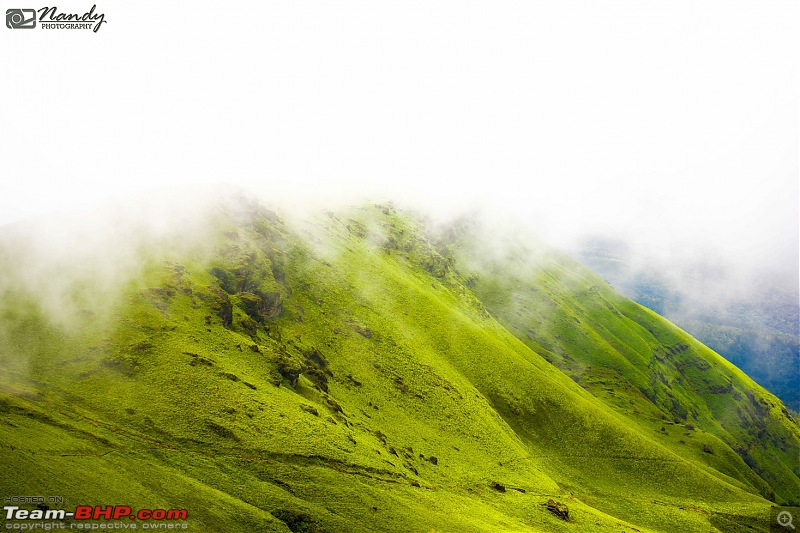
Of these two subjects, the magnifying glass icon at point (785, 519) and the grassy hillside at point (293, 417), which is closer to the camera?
the grassy hillside at point (293, 417)

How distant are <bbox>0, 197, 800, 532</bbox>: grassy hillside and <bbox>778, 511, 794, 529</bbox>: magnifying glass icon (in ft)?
19.9

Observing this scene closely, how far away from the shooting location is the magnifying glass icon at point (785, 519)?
16654 cm

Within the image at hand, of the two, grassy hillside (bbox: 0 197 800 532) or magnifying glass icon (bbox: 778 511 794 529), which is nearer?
grassy hillside (bbox: 0 197 800 532)

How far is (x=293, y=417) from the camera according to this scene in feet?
335

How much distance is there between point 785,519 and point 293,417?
681 feet

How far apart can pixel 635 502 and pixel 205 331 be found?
160439 millimetres

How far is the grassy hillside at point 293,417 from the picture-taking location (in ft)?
244

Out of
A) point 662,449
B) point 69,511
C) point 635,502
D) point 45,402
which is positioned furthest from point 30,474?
point 662,449

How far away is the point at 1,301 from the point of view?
99938 mm

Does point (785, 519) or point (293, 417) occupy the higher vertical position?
point (293, 417)

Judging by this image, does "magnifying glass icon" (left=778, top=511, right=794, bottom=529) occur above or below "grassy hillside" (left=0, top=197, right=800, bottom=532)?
below

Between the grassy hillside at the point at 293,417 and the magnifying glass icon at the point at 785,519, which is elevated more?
the grassy hillside at the point at 293,417

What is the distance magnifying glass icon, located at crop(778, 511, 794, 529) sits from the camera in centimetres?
16654

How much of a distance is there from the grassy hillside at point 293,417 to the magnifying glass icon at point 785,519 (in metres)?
6.07
